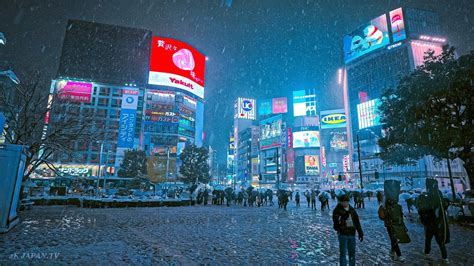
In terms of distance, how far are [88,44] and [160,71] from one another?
103ft

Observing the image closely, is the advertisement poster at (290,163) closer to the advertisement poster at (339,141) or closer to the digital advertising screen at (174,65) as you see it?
the advertisement poster at (339,141)

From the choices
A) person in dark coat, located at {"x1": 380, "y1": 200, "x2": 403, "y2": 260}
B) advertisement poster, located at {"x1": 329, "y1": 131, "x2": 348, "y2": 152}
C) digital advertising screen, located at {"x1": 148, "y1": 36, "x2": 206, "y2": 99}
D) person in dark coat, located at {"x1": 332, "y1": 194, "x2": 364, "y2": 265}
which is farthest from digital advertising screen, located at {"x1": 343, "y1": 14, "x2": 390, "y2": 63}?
person in dark coat, located at {"x1": 332, "y1": 194, "x2": 364, "y2": 265}

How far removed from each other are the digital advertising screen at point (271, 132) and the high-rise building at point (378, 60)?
26757mm

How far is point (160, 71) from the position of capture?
7650 centimetres

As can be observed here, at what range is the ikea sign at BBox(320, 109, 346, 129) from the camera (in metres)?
113

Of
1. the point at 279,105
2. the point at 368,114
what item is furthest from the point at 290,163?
the point at 368,114

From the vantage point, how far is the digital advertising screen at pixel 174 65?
75.9 metres

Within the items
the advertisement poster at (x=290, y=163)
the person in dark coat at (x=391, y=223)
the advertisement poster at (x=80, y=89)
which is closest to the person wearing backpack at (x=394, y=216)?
the person in dark coat at (x=391, y=223)

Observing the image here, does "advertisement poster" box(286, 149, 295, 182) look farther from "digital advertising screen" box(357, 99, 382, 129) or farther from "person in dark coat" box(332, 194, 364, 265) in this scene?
"person in dark coat" box(332, 194, 364, 265)

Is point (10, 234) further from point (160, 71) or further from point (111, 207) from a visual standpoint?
point (160, 71)

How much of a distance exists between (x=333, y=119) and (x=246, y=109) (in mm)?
42346

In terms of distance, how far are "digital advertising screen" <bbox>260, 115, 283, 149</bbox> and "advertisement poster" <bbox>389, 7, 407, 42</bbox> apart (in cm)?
4788

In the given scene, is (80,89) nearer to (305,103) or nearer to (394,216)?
(305,103)

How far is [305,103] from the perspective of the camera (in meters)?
112
